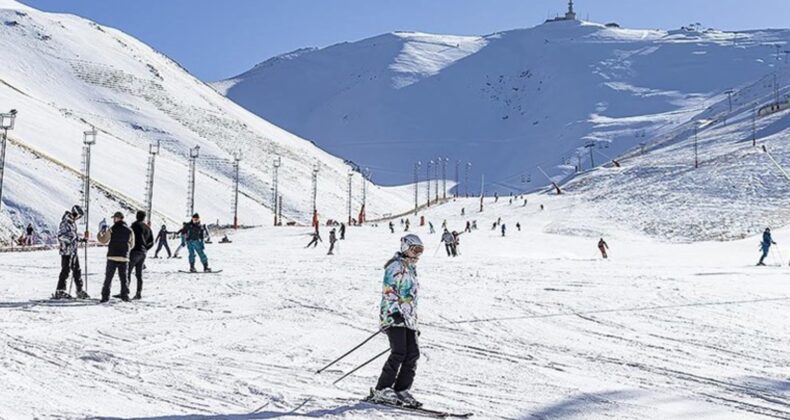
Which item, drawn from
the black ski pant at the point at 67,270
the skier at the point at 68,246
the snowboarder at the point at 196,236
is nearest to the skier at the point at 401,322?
the skier at the point at 68,246

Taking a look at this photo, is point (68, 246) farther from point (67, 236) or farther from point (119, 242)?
point (119, 242)

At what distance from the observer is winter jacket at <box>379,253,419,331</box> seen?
769cm

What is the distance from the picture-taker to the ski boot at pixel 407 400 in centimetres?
769

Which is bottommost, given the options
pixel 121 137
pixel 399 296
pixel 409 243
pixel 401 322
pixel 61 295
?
pixel 61 295

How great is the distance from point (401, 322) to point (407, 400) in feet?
2.43

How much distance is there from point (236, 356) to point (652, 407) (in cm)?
504

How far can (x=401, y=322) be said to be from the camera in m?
7.69

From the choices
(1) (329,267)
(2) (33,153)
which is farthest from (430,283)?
(2) (33,153)

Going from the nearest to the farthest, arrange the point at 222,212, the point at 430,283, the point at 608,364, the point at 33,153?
the point at 608,364 → the point at 430,283 → the point at 33,153 → the point at 222,212

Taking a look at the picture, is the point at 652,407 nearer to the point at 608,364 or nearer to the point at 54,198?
the point at 608,364

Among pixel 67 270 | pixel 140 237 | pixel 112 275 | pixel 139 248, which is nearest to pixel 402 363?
pixel 112 275

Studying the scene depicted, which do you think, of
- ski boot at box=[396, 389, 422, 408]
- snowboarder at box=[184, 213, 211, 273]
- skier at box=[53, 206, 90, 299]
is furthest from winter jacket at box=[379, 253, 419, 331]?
snowboarder at box=[184, 213, 211, 273]

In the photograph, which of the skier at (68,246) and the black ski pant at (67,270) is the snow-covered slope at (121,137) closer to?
the black ski pant at (67,270)

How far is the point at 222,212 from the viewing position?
75188mm
